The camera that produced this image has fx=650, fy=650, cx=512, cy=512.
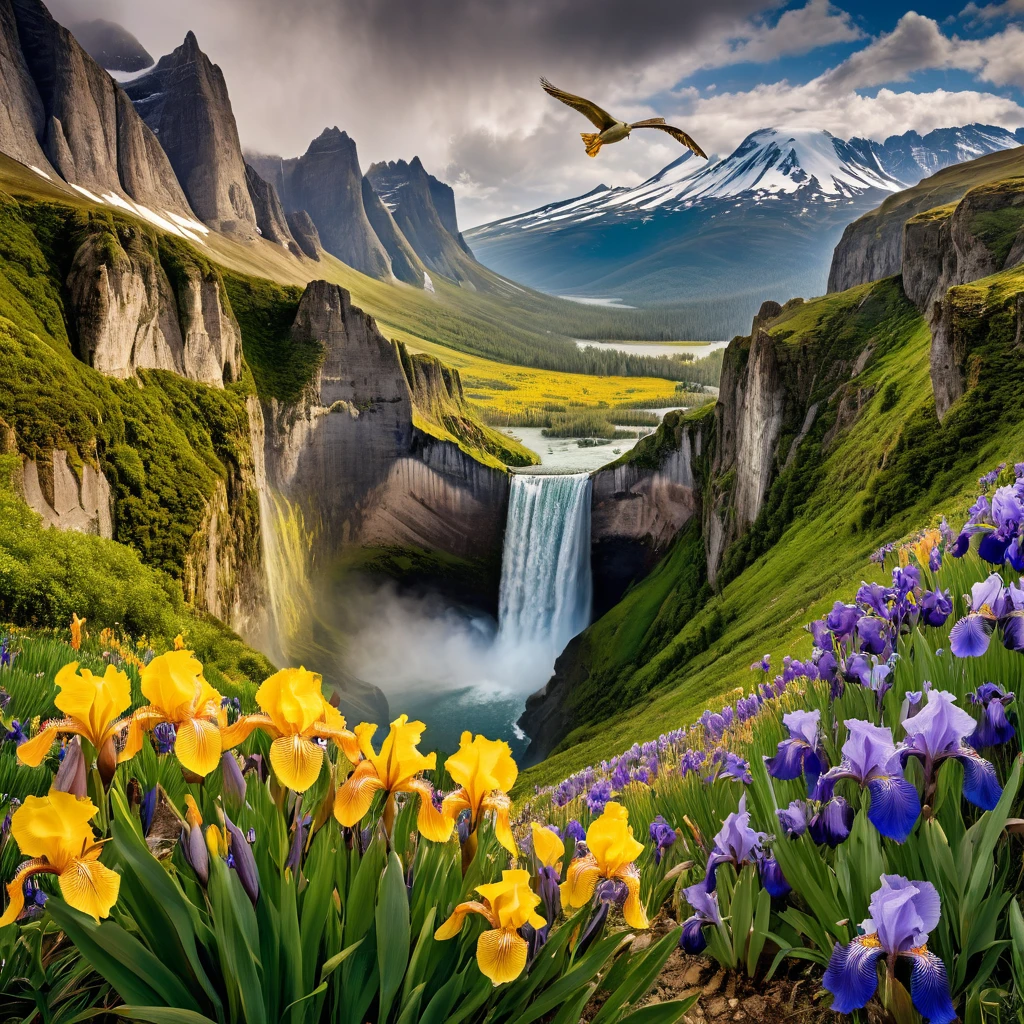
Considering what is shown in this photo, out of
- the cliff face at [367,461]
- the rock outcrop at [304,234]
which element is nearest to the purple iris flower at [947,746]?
the cliff face at [367,461]

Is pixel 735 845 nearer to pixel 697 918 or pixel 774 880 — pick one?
pixel 774 880

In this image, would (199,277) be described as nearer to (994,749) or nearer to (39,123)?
(994,749)

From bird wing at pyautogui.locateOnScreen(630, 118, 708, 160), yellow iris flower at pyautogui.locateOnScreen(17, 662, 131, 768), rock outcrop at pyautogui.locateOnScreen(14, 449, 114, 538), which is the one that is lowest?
yellow iris flower at pyautogui.locateOnScreen(17, 662, 131, 768)

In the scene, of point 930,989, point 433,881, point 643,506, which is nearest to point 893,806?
point 930,989

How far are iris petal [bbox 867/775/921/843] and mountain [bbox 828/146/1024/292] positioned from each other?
3397 inches

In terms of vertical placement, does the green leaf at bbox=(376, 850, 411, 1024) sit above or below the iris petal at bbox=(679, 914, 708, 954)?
above

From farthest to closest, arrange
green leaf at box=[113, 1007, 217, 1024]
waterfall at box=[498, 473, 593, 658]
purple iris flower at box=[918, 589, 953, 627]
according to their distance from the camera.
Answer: waterfall at box=[498, 473, 593, 658], purple iris flower at box=[918, 589, 953, 627], green leaf at box=[113, 1007, 217, 1024]

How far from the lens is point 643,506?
61500 mm

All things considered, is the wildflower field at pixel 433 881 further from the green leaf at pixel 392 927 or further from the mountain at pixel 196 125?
the mountain at pixel 196 125

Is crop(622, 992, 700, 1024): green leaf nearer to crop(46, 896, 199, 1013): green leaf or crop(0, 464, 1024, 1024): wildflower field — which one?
crop(0, 464, 1024, 1024): wildflower field

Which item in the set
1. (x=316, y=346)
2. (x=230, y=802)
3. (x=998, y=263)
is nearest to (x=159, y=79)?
(x=316, y=346)

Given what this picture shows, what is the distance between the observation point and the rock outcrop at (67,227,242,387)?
36781 millimetres

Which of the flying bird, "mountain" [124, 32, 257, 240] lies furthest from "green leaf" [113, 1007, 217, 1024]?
"mountain" [124, 32, 257, 240]

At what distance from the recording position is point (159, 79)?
468ft
